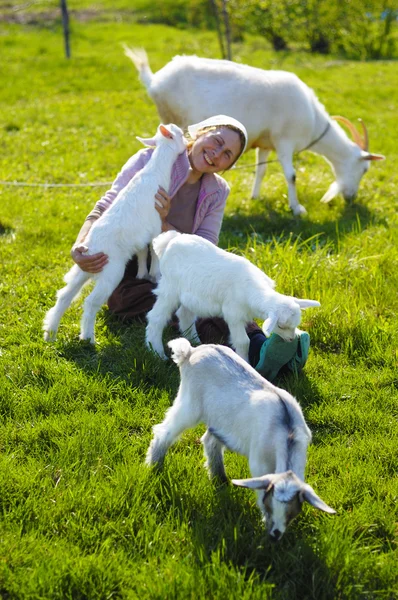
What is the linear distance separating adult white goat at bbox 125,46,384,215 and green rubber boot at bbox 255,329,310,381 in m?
3.43

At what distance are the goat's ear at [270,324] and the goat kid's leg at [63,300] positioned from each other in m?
1.33

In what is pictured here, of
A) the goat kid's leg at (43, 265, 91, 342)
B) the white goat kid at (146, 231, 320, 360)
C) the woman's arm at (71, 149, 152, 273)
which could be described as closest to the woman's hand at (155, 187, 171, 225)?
the white goat kid at (146, 231, 320, 360)

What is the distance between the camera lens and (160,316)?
407cm

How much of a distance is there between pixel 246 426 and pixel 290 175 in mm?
4873

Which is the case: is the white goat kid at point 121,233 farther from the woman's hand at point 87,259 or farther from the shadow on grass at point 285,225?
the shadow on grass at point 285,225

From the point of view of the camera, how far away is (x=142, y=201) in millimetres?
4316

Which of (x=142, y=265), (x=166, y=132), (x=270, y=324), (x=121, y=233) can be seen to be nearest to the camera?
(x=270, y=324)

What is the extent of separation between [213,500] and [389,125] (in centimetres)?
1021

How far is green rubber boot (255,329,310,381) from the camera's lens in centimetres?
372

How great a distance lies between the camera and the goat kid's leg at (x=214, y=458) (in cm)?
297

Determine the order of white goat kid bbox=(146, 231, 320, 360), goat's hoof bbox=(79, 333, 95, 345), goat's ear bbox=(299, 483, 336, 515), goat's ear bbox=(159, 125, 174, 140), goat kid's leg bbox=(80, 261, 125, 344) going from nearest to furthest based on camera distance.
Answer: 1. goat's ear bbox=(299, 483, 336, 515)
2. white goat kid bbox=(146, 231, 320, 360)
3. goat kid's leg bbox=(80, 261, 125, 344)
4. goat's hoof bbox=(79, 333, 95, 345)
5. goat's ear bbox=(159, 125, 174, 140)

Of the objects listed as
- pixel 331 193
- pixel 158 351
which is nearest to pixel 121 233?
pixel 158 351

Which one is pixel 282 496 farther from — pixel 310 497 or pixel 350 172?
pixel 350 172

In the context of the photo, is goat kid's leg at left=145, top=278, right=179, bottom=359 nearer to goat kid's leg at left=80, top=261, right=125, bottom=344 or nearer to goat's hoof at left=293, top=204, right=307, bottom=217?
goat kid's leg at left=80, top=261, right=125, bottom=344
